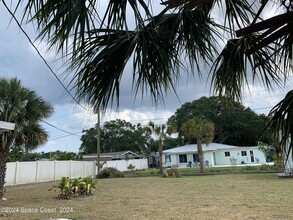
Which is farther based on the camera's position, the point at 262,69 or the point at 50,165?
the point at 50,165

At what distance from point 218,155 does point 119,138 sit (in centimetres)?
1958

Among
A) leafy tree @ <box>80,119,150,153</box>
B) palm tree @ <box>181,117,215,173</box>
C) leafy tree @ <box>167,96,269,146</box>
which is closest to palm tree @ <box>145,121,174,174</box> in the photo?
palm tree @ <box>181,117,215,173</box>

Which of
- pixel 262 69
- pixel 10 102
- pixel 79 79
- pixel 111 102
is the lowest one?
pixel 111 102

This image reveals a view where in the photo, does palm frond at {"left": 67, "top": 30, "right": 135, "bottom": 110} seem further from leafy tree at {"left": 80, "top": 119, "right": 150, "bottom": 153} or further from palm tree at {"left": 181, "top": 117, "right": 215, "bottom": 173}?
leafy tree at {"left": 80, "top": 119, "right": 150, "bottom": 153}

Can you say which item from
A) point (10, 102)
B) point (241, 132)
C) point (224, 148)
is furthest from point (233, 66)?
point (241, 132)

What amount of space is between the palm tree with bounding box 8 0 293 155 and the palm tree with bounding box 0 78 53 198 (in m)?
8.77

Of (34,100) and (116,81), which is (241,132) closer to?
(34,100)

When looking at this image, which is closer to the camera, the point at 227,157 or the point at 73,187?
the point at 73,187

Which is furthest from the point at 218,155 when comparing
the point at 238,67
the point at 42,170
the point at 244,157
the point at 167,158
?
the point at 238,67

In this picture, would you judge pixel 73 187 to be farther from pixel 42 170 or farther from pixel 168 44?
pixel 42 170

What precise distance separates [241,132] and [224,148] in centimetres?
824

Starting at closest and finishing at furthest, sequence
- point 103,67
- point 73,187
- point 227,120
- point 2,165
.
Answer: point 103,67 → point 2,165 → point 73,187 → point 227,120

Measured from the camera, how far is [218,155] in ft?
110

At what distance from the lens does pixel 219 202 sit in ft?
26.1
